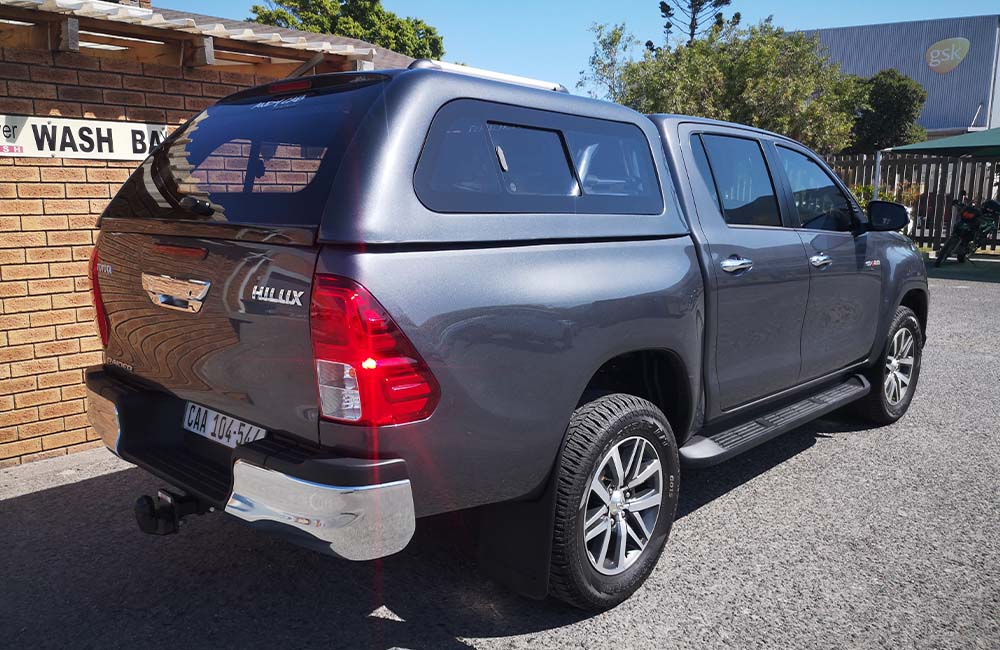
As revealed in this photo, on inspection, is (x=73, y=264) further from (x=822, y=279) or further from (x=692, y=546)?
(x=822, y=279)

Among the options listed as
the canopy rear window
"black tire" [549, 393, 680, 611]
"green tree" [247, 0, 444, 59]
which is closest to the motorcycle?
"black tire" [549, 393, 680, 611]

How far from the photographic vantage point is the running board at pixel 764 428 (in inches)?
136

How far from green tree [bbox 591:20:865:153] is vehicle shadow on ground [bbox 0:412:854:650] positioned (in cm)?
2249

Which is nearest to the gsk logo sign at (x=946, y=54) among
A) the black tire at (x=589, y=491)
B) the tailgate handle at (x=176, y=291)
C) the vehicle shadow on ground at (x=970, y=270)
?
the vehicle shadow on ground at (x=970, y=270)

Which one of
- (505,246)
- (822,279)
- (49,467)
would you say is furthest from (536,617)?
(49,467)

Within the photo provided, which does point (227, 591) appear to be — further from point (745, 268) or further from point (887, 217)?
point (887, 217)

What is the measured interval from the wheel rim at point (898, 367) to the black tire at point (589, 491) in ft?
9.17

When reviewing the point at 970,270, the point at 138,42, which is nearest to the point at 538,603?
the point at 138,42

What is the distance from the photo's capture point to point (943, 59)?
56.0 meters

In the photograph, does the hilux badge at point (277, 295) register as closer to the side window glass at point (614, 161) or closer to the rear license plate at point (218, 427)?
the rear license plate at point (218, 427)

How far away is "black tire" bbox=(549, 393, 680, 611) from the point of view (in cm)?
278

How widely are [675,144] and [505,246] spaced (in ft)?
4.42

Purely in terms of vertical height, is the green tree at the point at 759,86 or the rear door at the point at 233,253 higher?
the green tree at the point at 759,86

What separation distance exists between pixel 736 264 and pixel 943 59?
63089 millimetres
